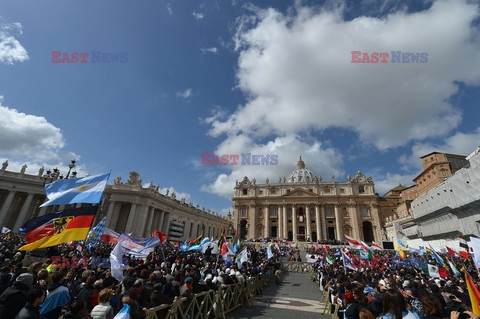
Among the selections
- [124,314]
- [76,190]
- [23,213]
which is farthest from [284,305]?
[23,213]

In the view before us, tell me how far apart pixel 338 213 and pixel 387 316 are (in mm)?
72597

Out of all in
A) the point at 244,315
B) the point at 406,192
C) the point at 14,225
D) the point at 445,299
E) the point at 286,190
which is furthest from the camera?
the point at 286,190

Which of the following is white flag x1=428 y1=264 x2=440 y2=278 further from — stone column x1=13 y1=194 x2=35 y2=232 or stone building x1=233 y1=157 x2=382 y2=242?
stone building x1=233 y1=157 x2=382 y2=242

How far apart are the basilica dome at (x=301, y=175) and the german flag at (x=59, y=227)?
94.8 meters

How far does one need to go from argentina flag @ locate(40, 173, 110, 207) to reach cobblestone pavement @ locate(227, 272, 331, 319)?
23.3ft

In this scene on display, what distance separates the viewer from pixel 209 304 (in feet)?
26.5

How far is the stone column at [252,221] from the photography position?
240ft

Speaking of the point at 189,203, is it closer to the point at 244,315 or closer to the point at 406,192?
the point at 244,315

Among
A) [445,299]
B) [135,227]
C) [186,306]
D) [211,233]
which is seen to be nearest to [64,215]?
[186,306]

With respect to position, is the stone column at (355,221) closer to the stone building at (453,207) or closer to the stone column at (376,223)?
the stone column at (376,223)

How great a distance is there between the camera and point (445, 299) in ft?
21.4

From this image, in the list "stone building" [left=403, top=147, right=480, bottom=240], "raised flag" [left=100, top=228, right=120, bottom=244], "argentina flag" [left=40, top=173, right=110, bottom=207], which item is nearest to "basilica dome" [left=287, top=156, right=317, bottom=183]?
"stone building" [left=403, top=147, right=480, bottom=240]

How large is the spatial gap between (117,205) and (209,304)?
41717 millimetres

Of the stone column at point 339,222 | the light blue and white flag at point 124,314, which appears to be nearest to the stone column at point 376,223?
the stone column at point 339,222
